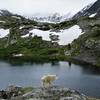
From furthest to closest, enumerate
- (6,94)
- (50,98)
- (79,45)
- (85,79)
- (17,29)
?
(17,29)
(79,45)
(85,79)
(6,94)
(50,98)

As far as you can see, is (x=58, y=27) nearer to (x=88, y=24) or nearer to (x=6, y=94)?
(x=88, y=24)

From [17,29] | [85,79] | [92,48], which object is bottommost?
[85,79]

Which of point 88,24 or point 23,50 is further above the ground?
point 88,24

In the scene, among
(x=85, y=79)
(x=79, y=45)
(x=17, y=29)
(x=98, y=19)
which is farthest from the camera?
(x=17, y=29)

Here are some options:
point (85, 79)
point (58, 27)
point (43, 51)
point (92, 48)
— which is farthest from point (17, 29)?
point (85, 79)

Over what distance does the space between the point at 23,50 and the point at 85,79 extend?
7793 centimetres

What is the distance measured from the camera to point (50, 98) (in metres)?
29.4

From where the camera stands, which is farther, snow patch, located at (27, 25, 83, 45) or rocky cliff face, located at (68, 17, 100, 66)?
snow patch, located at (27, 25, 83, 45)

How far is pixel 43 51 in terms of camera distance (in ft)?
522

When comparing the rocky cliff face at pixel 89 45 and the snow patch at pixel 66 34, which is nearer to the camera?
the rocky cliff face at pixel 89 45

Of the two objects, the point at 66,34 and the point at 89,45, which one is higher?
the point at 66,34

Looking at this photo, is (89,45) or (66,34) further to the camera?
(66,34)

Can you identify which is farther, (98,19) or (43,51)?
(98,19)

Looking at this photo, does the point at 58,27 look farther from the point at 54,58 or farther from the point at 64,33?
the point at 54,58
